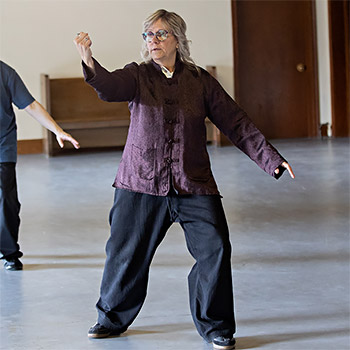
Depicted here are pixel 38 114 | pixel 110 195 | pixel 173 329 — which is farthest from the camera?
pixel 110 195

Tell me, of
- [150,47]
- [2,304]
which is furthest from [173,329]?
[150,47]

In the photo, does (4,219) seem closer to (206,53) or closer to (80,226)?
(80,226)

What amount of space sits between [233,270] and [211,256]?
1253mm

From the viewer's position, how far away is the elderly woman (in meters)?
2.99

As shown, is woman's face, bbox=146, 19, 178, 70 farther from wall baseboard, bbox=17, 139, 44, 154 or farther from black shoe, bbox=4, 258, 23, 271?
wall baseboard, bbox=17, 139, 44, 154

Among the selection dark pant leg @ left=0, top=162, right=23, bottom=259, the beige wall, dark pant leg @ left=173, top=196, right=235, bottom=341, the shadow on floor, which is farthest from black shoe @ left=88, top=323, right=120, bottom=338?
the beige wall

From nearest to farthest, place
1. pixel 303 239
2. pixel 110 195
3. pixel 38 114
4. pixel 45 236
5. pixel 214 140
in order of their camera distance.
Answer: pixel 38 114 < pixel 303 239 < pixel 45 236 < pixel 110 195 < pixel 214 140

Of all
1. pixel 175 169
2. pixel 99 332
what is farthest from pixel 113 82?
pixel 99 332

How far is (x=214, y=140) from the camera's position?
36.8ft

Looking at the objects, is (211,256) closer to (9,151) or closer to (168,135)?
(168,135)

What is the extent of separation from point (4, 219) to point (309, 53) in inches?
332

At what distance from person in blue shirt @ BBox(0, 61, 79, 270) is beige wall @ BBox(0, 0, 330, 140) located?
657cm

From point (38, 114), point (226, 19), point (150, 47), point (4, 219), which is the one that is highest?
point (226, 19)

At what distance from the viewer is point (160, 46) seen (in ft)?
9.79
